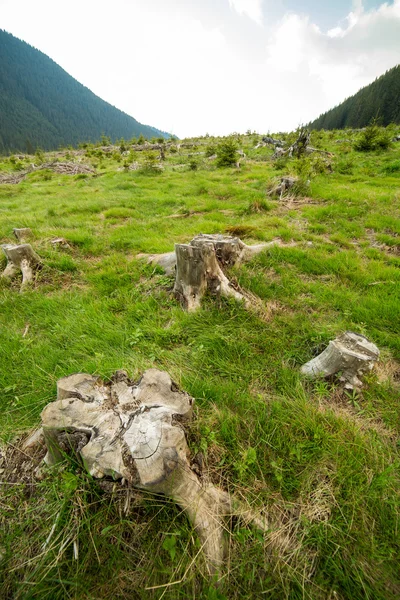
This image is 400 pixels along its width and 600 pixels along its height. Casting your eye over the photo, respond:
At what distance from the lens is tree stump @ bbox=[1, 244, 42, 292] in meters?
4.41

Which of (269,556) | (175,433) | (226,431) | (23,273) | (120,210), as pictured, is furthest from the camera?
(120,210)

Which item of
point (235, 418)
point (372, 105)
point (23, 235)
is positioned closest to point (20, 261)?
point (23, 235)

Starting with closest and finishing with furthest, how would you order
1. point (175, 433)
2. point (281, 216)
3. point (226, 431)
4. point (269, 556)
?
point (269, 556) < point (175, 433) < point (226, 431) < point (281, 216)

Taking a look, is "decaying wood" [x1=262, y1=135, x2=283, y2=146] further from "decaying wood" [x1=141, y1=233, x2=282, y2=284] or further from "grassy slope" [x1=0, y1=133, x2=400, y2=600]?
"decaying wood" [x1=141, y1=233, x2=282, y2=284]

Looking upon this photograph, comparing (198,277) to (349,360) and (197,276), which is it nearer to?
(197,276)

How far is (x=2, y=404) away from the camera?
232cm

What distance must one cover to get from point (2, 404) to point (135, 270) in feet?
9.54

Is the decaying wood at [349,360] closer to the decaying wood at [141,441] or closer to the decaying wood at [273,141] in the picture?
the decaying wood at [141,441]

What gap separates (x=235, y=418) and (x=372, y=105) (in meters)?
87.5

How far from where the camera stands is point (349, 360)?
229 centimetres

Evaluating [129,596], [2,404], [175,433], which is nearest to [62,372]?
[2,404]

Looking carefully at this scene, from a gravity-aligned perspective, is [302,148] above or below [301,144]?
below

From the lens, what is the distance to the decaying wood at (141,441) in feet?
4.50

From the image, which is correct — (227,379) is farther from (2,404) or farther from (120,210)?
(120,210)
